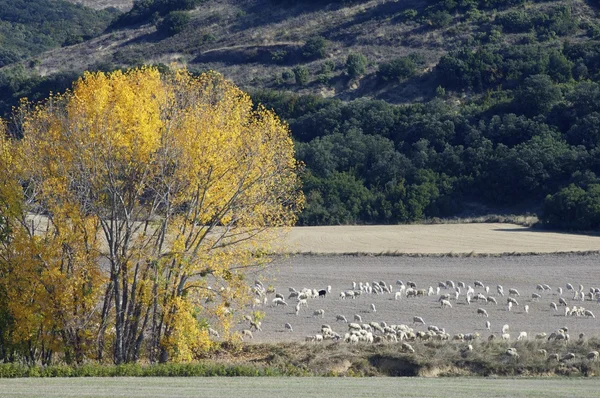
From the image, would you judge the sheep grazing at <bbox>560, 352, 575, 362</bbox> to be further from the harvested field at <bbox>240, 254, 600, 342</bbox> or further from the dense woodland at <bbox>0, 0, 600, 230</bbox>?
the dense woodland at <bbox>0, 0, 600, 230</bbox>

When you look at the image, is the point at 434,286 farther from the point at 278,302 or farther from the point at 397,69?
the point at 397,69

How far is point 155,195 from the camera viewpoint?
28719 millimetres

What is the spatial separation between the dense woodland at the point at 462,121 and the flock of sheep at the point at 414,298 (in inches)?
727

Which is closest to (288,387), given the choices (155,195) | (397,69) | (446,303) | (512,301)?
(155,195)

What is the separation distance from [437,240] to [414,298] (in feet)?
53.7

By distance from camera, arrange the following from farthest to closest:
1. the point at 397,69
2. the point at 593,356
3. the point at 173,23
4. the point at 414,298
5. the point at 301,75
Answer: the point at 173,23
the point at 301,75
the point at 397,69
the point at 414,298
the point at 593,356

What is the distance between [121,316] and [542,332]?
12663mm

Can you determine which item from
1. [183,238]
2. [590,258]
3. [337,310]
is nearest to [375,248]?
[590,258]

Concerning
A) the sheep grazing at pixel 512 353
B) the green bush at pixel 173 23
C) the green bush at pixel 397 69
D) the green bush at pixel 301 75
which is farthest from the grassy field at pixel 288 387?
the green bush at pixel 173 23

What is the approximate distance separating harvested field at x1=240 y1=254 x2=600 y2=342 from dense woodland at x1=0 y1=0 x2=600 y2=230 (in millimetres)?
11505

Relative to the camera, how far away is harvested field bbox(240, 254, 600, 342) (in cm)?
3275

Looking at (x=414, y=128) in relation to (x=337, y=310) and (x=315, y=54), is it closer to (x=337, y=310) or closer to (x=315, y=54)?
(x=315, y=54)

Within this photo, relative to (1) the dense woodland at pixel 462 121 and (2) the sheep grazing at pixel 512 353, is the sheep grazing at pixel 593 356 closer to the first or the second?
(2) the sheep grazing at pixel 512 353

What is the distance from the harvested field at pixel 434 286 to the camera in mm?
32750
